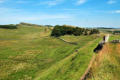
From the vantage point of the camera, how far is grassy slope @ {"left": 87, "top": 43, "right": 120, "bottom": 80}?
16.4 meters

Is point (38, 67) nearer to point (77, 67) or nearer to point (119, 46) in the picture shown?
point (77, 67)

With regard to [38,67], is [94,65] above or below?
above

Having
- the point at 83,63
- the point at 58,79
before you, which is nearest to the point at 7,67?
the point at 58,79

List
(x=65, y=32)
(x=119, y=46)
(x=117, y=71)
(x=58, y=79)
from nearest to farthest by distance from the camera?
(x=117, y=71)
(x=58, y=79)
(x=119, y=46)
(x=65, y=32)

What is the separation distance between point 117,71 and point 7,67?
2329 centimetres

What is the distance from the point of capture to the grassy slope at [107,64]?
646 inches

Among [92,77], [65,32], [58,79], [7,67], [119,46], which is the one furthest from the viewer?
[65,32]

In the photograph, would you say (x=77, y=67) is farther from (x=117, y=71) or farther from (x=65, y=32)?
(x=65, y=32)

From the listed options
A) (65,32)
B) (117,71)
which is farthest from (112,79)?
(65,32)

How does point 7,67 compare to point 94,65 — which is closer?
point 94,65

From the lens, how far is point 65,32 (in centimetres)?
10138

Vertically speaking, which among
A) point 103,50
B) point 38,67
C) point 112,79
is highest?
point 103,50

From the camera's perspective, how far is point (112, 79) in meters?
16.1

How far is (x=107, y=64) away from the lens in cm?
1856
